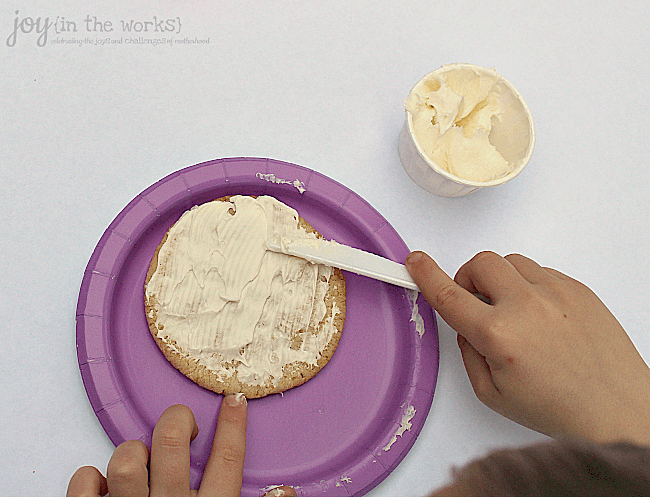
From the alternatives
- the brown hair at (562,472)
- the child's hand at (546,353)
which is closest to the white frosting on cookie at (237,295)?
the child's hand at (546,353)

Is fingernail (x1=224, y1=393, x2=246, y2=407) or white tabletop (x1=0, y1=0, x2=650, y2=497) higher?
white tabletop (x1=0, y1=0, x2=650, y2=497)

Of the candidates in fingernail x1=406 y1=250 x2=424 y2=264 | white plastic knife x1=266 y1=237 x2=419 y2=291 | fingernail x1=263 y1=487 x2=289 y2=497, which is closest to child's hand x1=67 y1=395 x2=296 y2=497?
fingernail x1=263 y1=487 x2=289 y2=497

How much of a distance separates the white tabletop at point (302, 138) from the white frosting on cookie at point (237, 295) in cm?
16

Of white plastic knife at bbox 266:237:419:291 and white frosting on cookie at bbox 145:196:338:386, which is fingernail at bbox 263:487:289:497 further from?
white plastic knife at bbox 266:237:419:291

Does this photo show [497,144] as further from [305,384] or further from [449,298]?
[305,384]

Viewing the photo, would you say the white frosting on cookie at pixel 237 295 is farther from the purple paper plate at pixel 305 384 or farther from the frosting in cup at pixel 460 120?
the frosting in cup at pixel 460 120

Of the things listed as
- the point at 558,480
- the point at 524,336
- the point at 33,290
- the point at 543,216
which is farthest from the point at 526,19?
the point at 33,290

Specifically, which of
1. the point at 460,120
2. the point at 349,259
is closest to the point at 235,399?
the point at 349,259

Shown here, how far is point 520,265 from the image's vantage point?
877 mm

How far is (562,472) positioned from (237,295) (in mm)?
568

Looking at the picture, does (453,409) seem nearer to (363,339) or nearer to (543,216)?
(363,339)

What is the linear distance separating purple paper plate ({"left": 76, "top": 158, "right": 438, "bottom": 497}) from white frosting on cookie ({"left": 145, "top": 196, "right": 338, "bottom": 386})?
0.05 meters

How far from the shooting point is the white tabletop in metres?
0.88

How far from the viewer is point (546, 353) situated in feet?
Answer: 2.49
